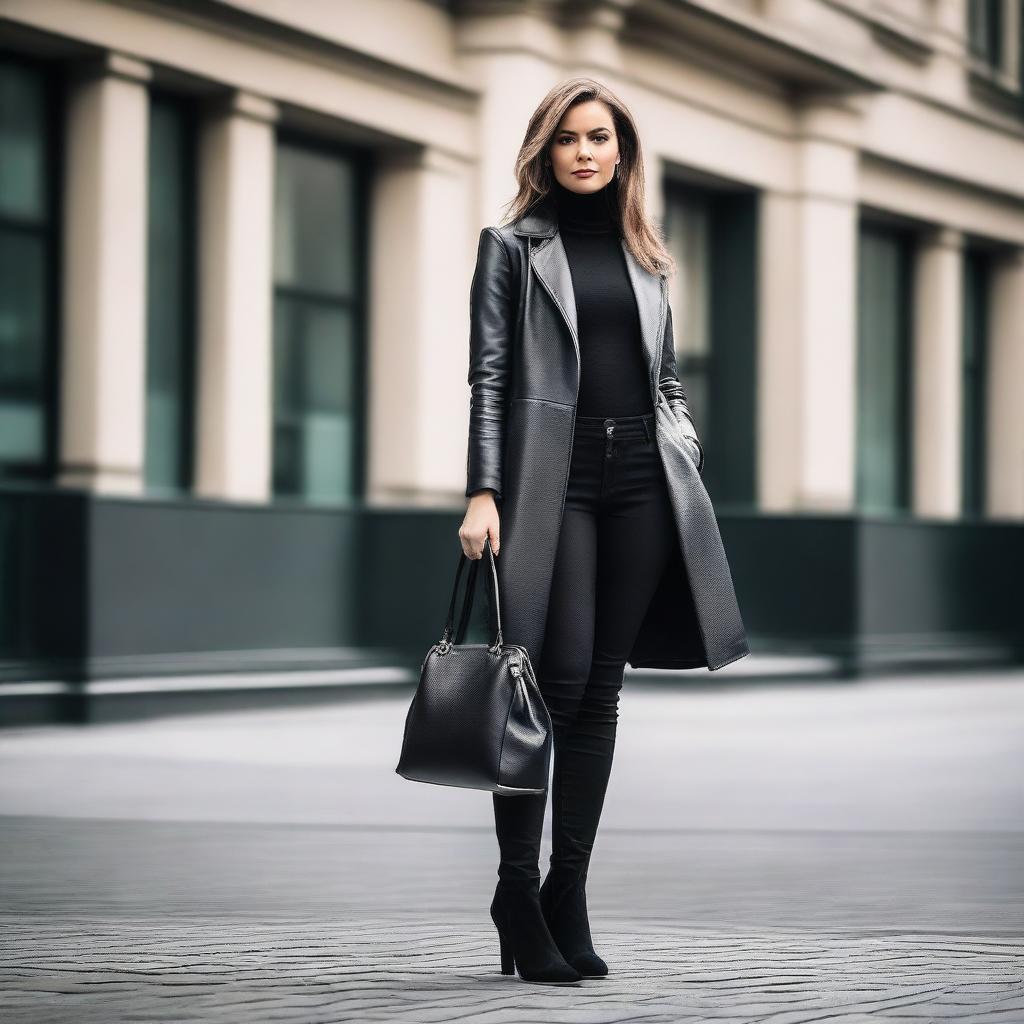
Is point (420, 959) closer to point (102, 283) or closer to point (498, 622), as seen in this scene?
point (498, 622)

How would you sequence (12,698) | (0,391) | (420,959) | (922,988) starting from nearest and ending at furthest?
1. (922,988)
2. (420,959)
3. (12,698)
4. (0,391)

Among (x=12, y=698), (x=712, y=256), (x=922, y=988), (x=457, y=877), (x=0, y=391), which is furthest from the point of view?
(x=712, y=256)

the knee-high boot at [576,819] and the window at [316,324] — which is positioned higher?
the window at [316,324]

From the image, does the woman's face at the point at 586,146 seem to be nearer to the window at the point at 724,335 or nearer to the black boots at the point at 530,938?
the black boots at the point at 530,938

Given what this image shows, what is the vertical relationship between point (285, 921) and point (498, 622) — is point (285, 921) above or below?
below

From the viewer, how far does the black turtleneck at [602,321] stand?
15.5 ft

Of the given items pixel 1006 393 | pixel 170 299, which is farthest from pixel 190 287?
pixel 1006 393

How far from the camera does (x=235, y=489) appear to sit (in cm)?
1321

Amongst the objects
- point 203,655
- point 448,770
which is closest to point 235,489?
point 203,655

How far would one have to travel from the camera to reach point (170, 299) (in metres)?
13.0

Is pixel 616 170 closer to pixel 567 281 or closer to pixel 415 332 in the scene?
pixel 567 281

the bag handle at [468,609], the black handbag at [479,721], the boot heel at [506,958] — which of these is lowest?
the boot heel at [506,958]

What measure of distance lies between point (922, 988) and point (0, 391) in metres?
8.38

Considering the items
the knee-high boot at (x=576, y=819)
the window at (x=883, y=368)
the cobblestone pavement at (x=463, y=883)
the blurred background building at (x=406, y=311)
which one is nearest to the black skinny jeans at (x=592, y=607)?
the knee-high boot at (x=576, y=819)
